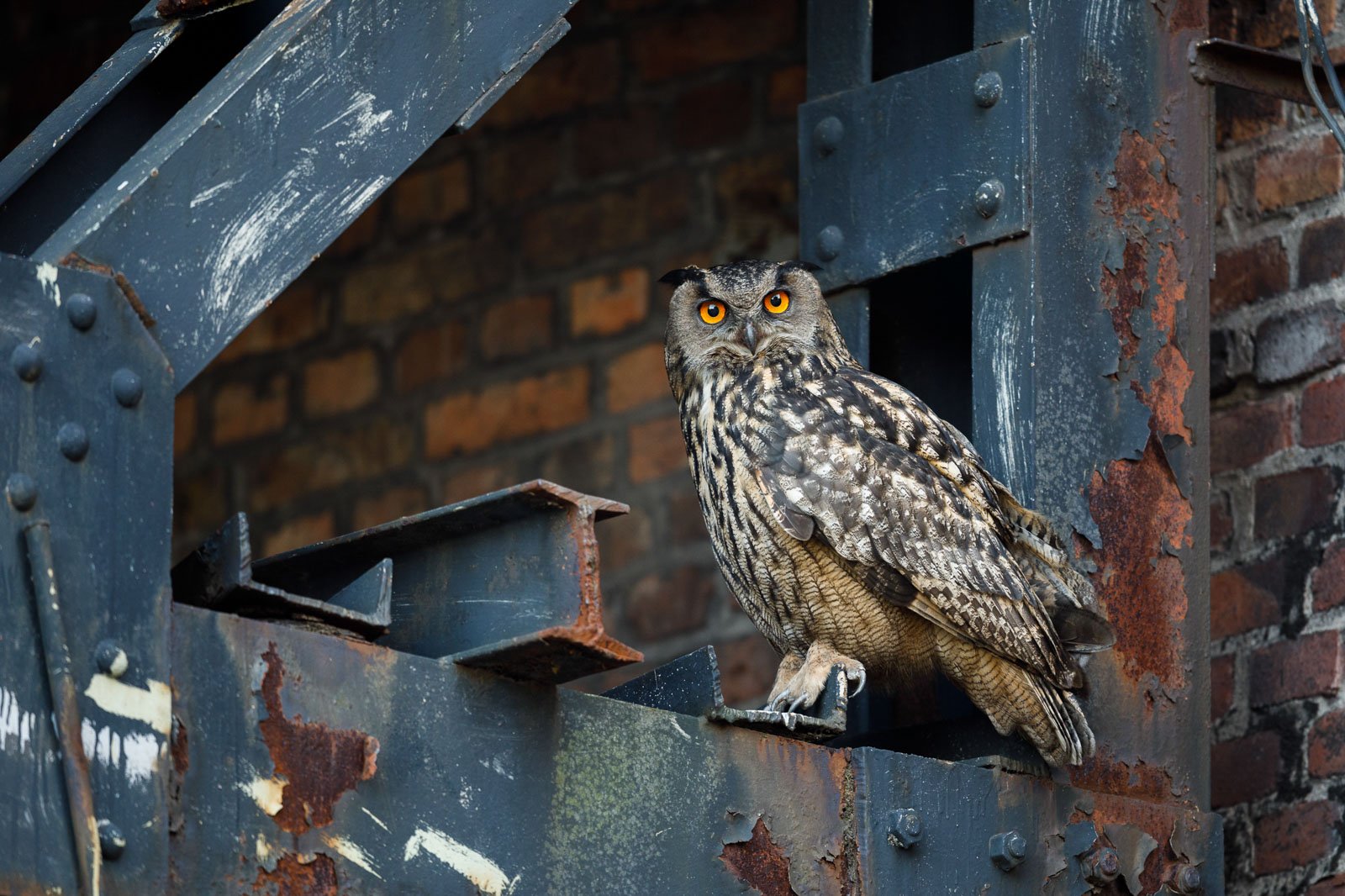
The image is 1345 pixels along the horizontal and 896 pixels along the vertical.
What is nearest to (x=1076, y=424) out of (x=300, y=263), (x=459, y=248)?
(x=300, y=263)

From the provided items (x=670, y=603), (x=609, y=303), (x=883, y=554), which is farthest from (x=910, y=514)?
(x=609, y=303)

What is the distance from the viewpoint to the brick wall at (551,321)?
5.24 meters

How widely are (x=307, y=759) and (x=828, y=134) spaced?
1640mm

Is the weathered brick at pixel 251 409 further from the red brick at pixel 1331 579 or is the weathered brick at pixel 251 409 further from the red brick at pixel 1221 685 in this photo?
the red brick at pixel 1331 579

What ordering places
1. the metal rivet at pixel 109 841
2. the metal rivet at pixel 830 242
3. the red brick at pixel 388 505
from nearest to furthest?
1. the metal rivet at pixel 109 841
2. the metal rivet at pixel 830 242
3. the red brick at pixel 388 505

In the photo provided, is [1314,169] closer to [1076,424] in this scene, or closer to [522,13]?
[1076,424]

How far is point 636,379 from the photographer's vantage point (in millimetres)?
5336

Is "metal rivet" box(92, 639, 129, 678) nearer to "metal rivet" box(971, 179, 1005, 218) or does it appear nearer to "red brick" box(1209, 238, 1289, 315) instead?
"metal rivet" box(971, 179, 1005, 218)

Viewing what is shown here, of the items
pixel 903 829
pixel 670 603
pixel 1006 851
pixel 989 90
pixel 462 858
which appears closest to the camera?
pixel 462 858

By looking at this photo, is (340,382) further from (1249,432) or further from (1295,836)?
(1295,836)

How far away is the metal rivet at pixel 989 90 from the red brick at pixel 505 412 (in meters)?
2.03

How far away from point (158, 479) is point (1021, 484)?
151 cm

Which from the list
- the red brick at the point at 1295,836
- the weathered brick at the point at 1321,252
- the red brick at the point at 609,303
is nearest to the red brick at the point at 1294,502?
the weathered brick at the point at 1321,252

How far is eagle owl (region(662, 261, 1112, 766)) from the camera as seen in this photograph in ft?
10.9
